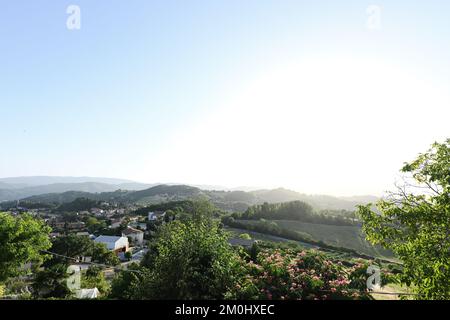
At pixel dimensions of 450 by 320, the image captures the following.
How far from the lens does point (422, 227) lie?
6816mm

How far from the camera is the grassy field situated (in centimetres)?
5047

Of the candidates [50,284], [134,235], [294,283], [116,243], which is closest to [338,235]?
[116,243]

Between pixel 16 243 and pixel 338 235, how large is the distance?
5768cm

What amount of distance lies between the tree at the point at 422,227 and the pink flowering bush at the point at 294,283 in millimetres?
1343

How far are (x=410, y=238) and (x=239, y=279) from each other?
171 inches

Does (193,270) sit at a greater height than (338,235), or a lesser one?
greater

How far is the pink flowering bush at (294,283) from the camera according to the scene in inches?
221

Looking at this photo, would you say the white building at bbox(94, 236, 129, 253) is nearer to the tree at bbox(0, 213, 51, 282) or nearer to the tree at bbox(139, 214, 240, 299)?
the tree at bbox(0, 213, 51, 282)

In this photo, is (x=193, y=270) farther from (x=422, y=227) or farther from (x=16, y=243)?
(x=16, y=243)

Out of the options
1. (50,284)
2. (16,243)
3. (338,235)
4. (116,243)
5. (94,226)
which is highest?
(16,243)

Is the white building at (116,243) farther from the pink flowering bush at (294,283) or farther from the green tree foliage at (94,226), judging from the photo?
the pink flowering bush at (294,283)

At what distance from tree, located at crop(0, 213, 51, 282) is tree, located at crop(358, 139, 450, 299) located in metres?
17.7

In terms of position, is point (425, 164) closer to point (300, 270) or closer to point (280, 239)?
point (300, 270)

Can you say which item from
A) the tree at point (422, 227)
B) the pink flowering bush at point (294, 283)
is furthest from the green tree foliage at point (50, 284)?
the tree at point (422, 227)
